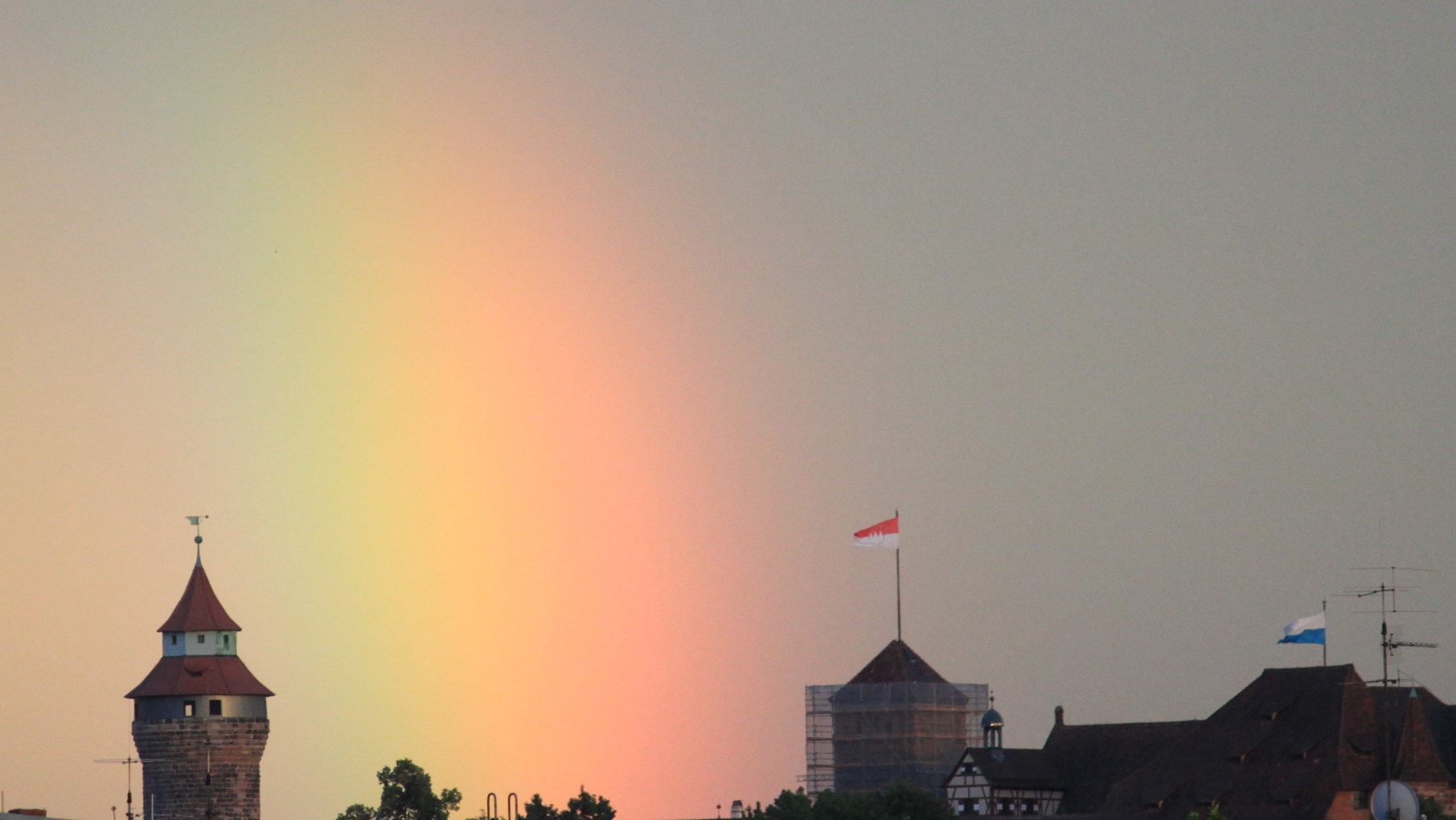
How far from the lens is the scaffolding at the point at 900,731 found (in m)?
130

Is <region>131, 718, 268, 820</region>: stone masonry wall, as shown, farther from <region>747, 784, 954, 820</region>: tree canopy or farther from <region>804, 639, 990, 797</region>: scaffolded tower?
<region>804, 639, 990, 797</region>: scaffolded tower

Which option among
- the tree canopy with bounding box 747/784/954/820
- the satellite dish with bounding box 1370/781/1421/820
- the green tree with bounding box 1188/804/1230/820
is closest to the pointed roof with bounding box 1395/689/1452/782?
the green tree with bounding box 1188/804/1230/820

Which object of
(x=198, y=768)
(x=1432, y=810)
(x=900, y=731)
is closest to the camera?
(x=1432, y=810)

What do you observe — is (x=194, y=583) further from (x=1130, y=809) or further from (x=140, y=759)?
(x=1130, y=809)

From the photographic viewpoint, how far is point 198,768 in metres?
117

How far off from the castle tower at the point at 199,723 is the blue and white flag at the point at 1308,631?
53.2 metres

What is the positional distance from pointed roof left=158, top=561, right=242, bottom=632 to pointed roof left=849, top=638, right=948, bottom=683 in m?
36.6

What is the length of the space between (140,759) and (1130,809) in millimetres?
51293

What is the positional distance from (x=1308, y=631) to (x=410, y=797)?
6071 centimetres

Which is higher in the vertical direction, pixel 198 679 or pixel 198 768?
pixel 198 679

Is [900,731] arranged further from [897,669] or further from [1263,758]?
[1263,758]

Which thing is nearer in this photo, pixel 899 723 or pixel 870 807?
pixel 870 807

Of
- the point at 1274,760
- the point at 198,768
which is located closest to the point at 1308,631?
the point at 1274,760

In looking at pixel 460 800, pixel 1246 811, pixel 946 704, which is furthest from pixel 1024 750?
pixel 460 800
